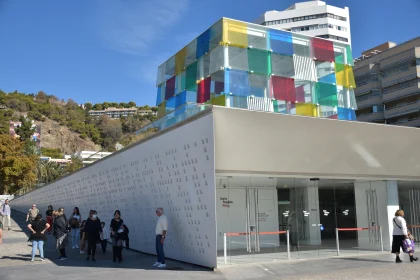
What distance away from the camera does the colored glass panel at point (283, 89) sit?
68.2 ft

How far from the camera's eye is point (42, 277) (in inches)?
412

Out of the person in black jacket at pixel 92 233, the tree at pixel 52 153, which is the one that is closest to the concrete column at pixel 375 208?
the person in black jacket at pixel 92 233

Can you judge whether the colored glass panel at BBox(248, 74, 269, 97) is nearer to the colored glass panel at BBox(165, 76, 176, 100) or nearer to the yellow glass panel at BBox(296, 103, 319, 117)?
the yellow glass panel at BBox(296, 103, 319, 117)

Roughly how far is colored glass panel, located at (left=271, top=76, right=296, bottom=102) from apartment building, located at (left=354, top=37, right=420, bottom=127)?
1876 inches

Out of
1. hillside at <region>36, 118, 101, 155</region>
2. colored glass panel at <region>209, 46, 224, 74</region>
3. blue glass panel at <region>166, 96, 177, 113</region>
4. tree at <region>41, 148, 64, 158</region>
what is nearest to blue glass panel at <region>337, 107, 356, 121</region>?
colored glass panel at <region>209, 46, 224, 74</region>

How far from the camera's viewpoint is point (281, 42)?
21578 mm

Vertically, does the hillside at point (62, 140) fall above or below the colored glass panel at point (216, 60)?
above

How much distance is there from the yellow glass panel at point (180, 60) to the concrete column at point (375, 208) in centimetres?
1116

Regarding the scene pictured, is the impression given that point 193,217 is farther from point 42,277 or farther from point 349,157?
point 349,157

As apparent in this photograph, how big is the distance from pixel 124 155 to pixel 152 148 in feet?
9.46

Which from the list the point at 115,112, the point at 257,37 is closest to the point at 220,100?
the point at 257,37

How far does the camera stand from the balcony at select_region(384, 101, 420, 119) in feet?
205

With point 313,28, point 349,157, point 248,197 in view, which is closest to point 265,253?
point 248,197

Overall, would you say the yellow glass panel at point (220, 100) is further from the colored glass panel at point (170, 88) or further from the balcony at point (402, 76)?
the balcony at point (402, 76)
